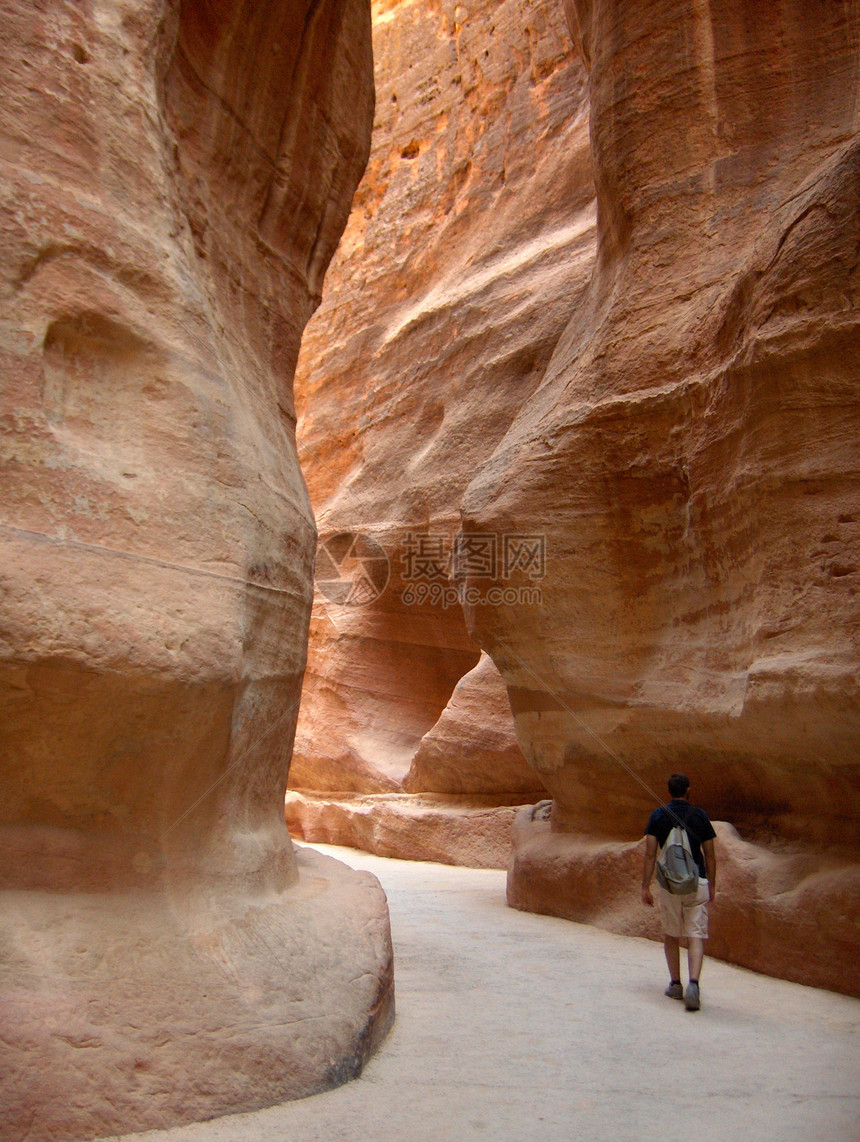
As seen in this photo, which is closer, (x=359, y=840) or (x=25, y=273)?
(x=25, y=273)

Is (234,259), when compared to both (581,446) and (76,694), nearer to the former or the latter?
(581,446)

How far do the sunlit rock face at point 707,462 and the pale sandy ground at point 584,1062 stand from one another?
0.72 m

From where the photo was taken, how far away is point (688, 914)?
3.70 m

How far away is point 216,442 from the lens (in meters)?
3.37

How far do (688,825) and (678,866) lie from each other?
18cm

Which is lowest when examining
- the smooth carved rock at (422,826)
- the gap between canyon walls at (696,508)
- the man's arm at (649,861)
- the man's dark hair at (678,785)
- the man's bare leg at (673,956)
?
the smooth carved rock at (422,826)

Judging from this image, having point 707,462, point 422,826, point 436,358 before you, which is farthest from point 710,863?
point 436,358

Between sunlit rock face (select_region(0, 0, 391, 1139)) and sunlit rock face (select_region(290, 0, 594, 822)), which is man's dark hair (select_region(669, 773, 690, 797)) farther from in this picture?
sunlit rock face (select_region(290, 0, 594, 822))

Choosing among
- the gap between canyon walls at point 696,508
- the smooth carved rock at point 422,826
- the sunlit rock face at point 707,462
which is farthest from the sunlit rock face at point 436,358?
the sunlit rock face at point 707,462

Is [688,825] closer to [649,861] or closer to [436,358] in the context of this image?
[649,861]

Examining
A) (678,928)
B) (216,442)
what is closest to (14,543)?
(216,442)

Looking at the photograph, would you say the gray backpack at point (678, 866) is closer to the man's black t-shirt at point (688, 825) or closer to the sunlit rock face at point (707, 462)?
the man's black t-shirt at point (688, 825)

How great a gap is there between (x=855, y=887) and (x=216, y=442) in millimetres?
3369

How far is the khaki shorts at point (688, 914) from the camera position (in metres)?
3.68
